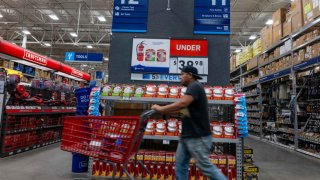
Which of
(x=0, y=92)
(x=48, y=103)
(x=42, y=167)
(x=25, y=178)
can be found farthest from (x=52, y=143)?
(x=25, y=178)

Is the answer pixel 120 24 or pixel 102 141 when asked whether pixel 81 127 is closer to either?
pixel 102 141

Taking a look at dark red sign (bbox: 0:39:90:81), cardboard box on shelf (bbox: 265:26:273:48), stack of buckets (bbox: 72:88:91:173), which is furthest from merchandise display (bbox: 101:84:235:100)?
cardboard box on shelf (bbox: 265:26:273:48)

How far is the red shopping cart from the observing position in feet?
8.50

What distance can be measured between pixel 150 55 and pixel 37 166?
8.83 feet

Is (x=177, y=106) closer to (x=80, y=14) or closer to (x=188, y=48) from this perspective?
(x=188, y=48)

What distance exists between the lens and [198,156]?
2.41 meters

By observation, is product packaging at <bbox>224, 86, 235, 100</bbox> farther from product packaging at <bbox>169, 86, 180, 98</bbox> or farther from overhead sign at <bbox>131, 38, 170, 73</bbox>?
overhead sign at <bbox>131, 38, 170, 73</bbox>

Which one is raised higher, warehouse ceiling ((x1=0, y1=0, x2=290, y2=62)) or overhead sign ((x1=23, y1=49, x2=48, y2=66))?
warehouse ceiling ((x1=0, y1=0, x2=290, y2=62))

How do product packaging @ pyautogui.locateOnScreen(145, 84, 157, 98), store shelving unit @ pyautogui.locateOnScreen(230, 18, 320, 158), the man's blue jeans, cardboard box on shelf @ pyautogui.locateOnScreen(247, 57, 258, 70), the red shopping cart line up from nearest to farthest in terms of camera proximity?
the man's blue jeans
the red shopping cart
product packaging @ pyautogui.locateOnScreen(145, 84, 157, 98)
store shelving unit @ pyautogui.locateOnScreen(230, 18, 320, 158)
cardboard box on shelf @ pyautogui.locateOnScreen(247, 57, 258, 70)

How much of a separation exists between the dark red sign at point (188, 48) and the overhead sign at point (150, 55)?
99 mm

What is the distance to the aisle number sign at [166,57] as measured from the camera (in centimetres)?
418

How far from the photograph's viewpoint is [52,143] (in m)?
6.92

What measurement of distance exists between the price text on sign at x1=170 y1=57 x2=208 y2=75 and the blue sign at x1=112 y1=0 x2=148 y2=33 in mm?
764

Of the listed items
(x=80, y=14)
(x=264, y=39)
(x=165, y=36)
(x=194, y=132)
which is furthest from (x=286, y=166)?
(x=80, y=14)
